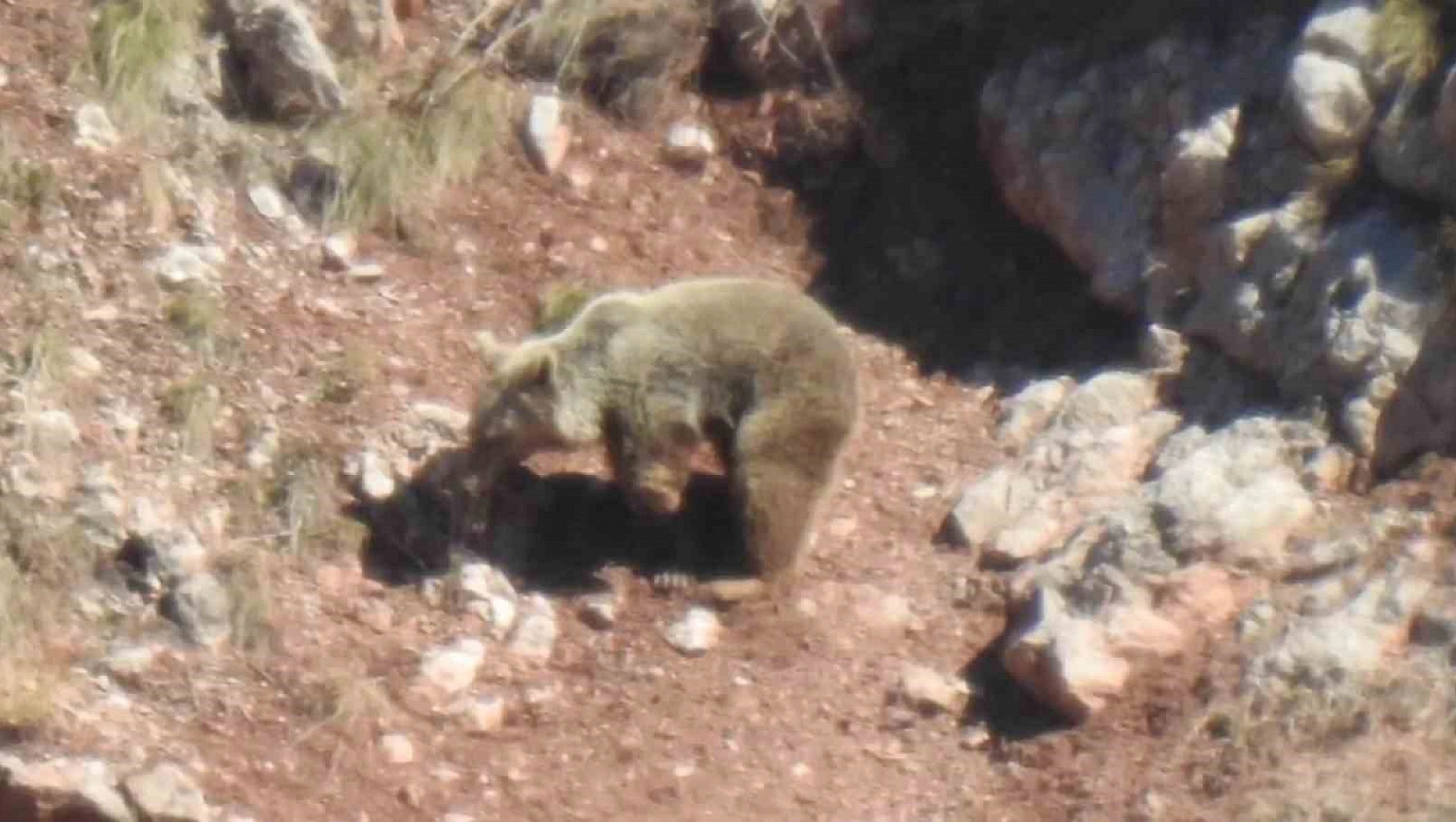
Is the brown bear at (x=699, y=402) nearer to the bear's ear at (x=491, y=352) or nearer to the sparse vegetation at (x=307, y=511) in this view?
the bear's ear at (x=491, y=352)

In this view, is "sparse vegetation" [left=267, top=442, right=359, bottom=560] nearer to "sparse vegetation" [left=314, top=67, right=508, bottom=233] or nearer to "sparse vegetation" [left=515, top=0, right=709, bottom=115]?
"sparse vegetation" [left=314, top=67, right=508, bottom=233]

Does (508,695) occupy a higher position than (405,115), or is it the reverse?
(405,115)

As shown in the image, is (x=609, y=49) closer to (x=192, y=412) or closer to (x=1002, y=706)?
(x=192, y=412)

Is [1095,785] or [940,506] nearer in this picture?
[1095,785]

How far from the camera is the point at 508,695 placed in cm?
738

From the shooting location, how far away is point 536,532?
8.05 meters

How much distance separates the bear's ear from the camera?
8023 mm

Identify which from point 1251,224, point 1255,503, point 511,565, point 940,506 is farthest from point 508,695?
point 1251,224

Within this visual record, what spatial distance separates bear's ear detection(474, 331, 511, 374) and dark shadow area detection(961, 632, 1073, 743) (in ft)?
5.94

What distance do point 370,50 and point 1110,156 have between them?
278 centimetres

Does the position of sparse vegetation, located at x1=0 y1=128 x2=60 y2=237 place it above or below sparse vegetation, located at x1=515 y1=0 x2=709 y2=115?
below

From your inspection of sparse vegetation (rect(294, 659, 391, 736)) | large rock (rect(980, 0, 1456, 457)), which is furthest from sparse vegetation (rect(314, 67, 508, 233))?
sparse vegetation (rect(294, 659, 391, 736))

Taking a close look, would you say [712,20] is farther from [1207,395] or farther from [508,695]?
[508,695]

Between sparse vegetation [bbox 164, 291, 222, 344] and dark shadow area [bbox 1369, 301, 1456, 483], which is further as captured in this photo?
sparse vegetation [bbox 164, 291, 222, 344]
